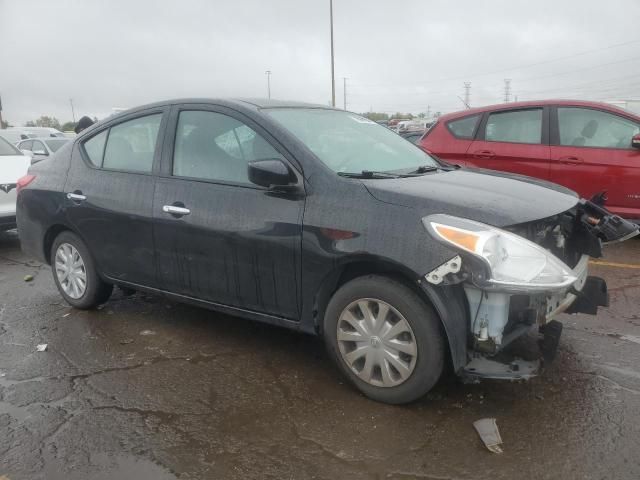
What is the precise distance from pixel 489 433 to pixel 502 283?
0.76 meters

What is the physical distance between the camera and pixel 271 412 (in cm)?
298

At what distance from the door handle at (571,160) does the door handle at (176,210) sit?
4.50 metres

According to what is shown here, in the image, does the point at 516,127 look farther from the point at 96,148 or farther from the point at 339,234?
the point at 96,148

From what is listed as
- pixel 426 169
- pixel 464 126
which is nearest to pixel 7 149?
pixel 464 126

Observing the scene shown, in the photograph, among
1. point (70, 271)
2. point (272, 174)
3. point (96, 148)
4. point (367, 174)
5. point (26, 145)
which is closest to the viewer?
point (272, 174)

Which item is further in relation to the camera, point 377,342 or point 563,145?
point 563,145

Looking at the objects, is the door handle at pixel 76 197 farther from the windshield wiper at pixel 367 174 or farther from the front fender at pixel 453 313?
the front fender at pixel 453 313

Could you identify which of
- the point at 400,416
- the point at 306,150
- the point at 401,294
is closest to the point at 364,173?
the point at 306,150

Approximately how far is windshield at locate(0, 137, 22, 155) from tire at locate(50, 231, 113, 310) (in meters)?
4.44

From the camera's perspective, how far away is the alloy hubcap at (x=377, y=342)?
9.36 ft

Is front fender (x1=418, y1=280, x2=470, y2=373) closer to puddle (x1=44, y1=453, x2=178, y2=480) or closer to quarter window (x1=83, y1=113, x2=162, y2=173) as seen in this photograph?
puddle (x1=44, y1=453, x2=178, y2=480)

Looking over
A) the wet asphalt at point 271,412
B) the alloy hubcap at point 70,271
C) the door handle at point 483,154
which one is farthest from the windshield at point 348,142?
the door handle at point 483,154

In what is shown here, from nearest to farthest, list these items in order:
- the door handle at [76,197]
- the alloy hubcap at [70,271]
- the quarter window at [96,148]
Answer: the door handle at [76,197] → the quarter window at [96,148] → the alloy hubcap at [70,271]

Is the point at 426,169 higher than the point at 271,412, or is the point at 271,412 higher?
the point at 426,169
